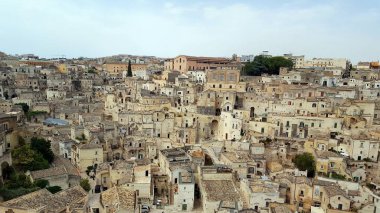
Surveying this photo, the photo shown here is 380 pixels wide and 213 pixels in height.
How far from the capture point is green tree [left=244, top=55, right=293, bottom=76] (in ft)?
198

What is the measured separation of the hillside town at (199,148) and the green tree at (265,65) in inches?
289

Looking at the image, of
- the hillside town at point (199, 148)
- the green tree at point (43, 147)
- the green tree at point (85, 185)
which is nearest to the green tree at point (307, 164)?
the hillside town at point (199, 148)

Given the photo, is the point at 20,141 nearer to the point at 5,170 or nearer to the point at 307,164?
the point at 5,170

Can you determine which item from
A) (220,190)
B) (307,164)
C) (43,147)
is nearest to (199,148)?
(220,190)

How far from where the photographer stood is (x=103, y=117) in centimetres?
4391

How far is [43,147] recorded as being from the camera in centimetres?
3259

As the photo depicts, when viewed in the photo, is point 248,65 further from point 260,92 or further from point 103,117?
point 103,117

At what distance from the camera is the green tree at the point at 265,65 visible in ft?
198

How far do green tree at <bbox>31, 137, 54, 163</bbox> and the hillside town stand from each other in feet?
0.31

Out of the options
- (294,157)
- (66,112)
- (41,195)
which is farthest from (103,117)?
(294,157)

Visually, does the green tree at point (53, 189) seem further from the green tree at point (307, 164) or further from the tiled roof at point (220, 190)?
the green tree at point (307, 164)

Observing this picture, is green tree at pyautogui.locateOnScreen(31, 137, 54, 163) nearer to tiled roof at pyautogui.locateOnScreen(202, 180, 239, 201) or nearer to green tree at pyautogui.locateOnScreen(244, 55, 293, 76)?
tiled roof at pyautogui.locateOnScreen(202, 180, 239, 201)

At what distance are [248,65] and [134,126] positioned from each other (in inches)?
1149

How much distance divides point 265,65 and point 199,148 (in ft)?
107
